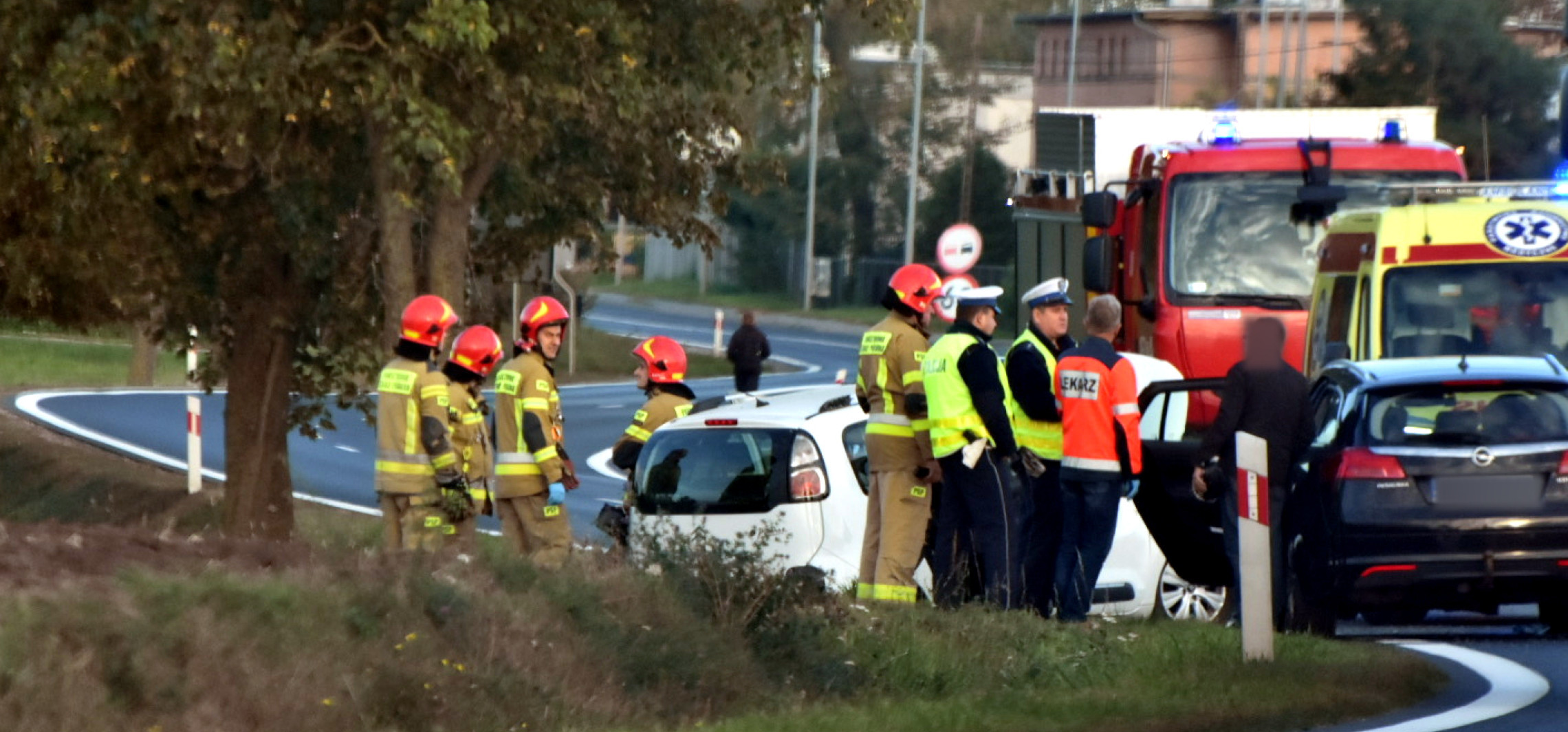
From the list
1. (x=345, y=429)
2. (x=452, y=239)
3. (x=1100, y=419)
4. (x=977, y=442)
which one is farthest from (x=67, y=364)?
(x=1100, y=419)

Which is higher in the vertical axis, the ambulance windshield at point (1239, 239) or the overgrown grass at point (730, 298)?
the ambulance windshield at point (1239, 239)

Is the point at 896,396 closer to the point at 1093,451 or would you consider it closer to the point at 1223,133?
the point at 1093,451

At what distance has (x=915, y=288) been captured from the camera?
11141mm

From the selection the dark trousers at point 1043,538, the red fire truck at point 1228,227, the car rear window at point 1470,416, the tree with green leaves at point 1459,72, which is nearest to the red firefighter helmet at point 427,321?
the dark trousers at point 1043,538

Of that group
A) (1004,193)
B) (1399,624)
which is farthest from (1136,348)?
(1004,193)

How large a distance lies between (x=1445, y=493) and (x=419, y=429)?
16.1ft

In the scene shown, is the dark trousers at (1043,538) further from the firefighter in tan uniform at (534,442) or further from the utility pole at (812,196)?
the utility pole at (812,196)

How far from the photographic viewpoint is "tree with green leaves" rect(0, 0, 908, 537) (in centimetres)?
Result: 1482

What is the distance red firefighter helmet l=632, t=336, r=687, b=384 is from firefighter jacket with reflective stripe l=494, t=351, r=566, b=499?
1158mm

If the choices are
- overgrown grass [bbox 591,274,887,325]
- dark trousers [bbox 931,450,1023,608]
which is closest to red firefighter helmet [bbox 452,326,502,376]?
dark trousers [bbox 931,450,1023,608]

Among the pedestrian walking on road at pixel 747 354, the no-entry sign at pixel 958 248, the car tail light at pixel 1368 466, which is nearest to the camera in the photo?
the car tail light at pixel 1368 466

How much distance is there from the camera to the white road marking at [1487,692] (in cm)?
847

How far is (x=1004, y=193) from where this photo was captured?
67625 millimetres

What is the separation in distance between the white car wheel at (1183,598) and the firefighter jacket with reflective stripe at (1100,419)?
6.40 feet
